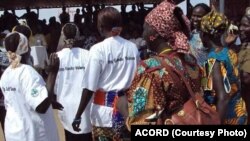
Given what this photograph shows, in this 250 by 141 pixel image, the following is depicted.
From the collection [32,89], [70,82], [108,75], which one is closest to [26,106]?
[32,89]

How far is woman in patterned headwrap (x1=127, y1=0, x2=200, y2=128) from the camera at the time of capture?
334 centimetres

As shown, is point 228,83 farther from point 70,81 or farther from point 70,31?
point 70,31

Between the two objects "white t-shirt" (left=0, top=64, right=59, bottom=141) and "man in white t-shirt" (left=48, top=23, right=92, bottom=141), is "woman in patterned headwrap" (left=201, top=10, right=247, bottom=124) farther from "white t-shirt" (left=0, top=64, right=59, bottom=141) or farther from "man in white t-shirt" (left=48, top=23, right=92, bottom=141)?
"man in white t-shirt" (left=48, top=23, right=92, bottom=141)

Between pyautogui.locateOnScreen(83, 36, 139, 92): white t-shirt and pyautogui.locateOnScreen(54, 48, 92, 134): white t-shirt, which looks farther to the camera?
pyautogui.locateOnScreen(54, 48, 92, 134): white t-shirt

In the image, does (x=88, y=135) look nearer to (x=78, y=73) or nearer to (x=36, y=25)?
(x=78, y=73)

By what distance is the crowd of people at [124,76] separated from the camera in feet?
11.1

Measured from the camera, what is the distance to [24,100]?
4.62m

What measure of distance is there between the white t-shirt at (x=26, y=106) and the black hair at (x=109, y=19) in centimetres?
68

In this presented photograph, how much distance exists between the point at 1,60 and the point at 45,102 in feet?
8.49

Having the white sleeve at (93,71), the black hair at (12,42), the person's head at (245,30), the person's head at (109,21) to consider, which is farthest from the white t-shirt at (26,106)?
the person's head at (245,30)

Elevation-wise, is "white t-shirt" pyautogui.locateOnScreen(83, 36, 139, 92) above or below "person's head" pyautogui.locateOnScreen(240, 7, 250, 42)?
below

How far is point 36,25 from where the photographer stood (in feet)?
49.0

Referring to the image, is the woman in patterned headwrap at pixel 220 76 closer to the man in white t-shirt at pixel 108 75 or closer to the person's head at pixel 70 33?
the man in white t-shirt at pixel 108 75

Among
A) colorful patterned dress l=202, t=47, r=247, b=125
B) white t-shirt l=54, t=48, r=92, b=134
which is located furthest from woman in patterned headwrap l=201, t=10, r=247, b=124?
white t-shirt l=54, t=48, r=92, b=134
